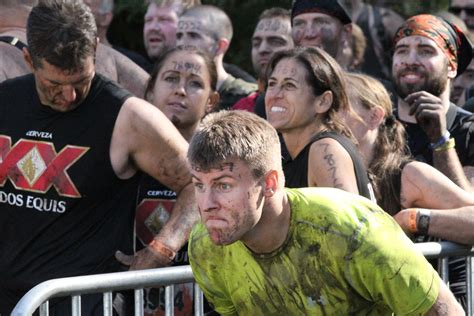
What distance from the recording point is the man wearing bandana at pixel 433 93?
18.4ft

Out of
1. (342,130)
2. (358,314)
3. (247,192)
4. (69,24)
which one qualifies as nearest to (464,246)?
(342,130)

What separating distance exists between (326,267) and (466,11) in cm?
481

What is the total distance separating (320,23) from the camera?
23.7 ft

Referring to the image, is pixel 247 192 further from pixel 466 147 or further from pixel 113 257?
pixel 466 147

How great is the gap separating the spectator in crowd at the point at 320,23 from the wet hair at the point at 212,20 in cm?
71

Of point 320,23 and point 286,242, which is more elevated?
point 320,23

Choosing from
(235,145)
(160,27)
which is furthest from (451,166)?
(160,27)

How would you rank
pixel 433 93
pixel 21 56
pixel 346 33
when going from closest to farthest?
pixel 21 56 < pixel 433 93 < pixel 346 33

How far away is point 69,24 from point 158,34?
3524 millimetres

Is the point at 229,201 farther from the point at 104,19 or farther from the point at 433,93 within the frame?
the point at 104,19

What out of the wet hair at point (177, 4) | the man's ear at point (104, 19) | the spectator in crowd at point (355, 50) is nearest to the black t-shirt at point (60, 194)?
the man's ear at point (104, 19)

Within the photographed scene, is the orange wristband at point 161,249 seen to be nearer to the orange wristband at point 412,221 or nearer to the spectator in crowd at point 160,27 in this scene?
the orange wristband at point 412,221

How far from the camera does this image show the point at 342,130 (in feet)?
16.2

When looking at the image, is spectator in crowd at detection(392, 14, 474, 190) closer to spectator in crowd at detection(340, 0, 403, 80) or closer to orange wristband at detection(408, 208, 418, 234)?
orange wristband at detection(408, 208, 418, 234)
